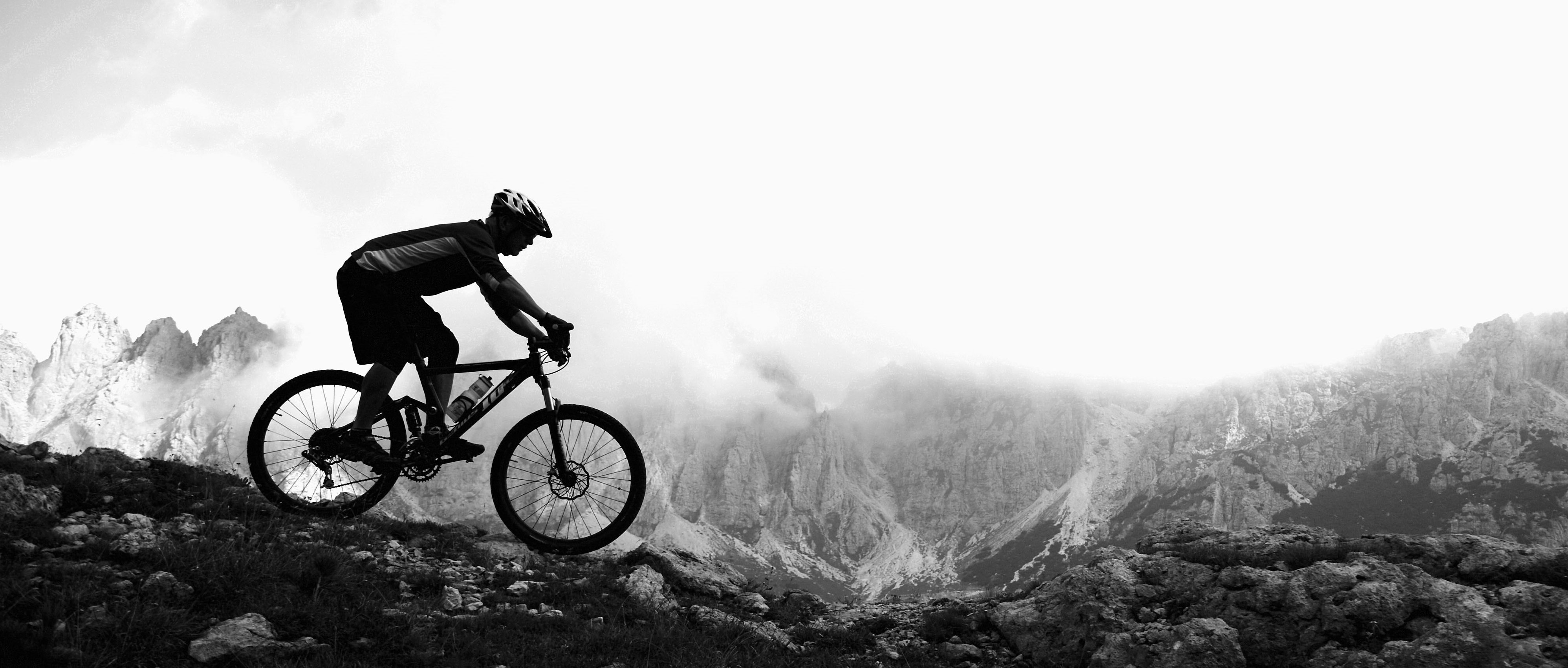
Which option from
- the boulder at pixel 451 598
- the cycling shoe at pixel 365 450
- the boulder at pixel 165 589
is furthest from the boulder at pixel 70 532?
the boulder at pixel 451 598

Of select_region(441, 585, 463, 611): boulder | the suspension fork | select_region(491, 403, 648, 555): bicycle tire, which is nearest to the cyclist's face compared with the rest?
the suspension fork

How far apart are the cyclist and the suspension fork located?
677mm

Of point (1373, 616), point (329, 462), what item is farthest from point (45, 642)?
point (1373, 616)

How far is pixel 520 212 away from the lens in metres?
9.74

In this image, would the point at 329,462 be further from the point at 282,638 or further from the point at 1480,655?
the point at 1480,655

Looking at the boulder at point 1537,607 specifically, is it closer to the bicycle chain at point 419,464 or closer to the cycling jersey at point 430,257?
the cycling jersey at point 430,257

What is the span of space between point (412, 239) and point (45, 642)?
5.08 m

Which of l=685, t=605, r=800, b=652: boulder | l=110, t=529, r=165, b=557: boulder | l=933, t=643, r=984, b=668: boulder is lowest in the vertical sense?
l=933, t=643, r=984, b=668: boulder

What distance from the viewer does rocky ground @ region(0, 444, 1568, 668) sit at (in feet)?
23.7

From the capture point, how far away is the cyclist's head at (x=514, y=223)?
31.9ft

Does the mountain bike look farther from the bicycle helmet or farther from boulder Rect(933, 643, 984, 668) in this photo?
boulder Rect(933, 643, 984, 668)

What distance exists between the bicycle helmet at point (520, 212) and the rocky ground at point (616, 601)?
4.53 metres

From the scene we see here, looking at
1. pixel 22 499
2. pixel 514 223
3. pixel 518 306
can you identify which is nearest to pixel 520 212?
pixel 514 223

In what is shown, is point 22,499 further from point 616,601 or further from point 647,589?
point 647,589
